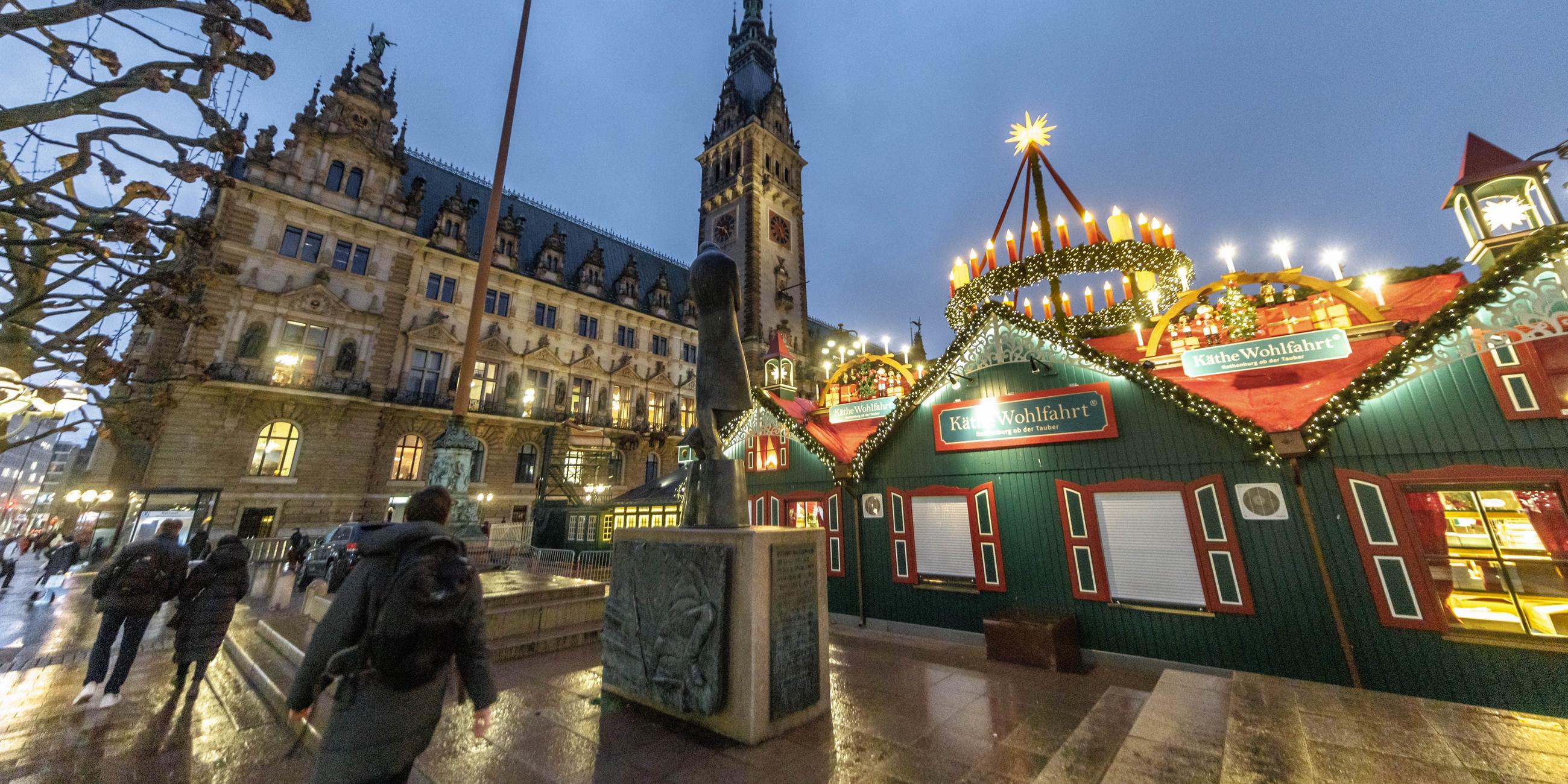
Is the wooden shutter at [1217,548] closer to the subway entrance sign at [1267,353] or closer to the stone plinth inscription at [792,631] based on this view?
the subway entrance sign at [1267,353]

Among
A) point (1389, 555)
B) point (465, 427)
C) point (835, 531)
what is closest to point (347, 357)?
point (465, 427)

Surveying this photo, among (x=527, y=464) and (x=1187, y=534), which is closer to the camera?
(x=1187, y=534)

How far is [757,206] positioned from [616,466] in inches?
897

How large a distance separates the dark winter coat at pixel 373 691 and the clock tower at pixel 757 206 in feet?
101

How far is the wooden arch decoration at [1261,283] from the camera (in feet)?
23.6

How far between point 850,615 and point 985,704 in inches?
193

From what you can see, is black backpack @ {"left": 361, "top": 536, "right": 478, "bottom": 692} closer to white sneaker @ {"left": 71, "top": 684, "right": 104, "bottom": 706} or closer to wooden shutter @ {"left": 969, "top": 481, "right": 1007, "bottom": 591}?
white sneaker @ {"left": 71, "top": 684, "right": 104, "bottom": 706}

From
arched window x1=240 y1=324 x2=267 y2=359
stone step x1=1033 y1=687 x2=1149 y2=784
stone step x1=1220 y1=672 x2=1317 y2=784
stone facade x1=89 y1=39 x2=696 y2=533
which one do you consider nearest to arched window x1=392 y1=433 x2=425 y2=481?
stone facade x1=89 y1=39 x2=696 y2=533

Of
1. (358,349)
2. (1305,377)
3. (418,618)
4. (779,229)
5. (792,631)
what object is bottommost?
(792,631)

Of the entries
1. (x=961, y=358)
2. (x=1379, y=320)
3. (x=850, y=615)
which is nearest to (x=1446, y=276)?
(x=1379, y=320)

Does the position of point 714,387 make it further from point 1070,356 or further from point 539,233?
point 539,233

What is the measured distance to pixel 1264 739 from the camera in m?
4.00

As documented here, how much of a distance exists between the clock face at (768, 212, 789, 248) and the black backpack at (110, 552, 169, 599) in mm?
38327

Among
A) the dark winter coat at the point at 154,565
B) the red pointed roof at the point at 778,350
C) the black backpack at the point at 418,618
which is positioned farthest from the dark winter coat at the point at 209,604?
the red pointed roof at the point at 778,350
